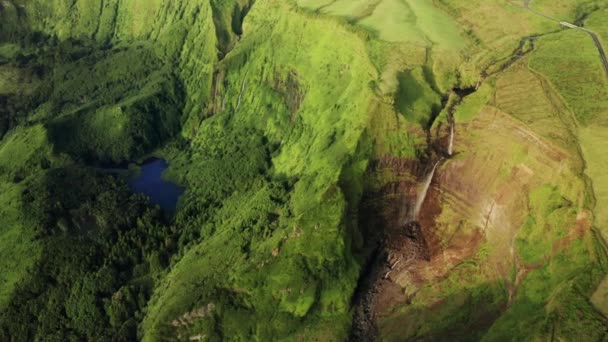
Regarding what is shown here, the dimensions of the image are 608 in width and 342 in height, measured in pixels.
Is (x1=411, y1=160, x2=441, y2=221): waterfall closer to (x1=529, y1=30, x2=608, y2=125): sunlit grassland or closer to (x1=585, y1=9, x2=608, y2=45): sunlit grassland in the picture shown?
(x1=529, y1=30, x2=608, y2=125): sunlit grassland

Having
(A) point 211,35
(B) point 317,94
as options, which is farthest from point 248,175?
(A) point 211,35

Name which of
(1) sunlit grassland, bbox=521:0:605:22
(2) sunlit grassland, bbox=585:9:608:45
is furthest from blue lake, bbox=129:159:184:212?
(2) sunlit grassland, bbox=585:9:608:45

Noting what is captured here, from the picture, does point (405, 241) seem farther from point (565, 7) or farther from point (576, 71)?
point (565, 7)

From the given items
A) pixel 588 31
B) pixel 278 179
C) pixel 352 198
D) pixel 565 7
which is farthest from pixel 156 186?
pixel 565 7

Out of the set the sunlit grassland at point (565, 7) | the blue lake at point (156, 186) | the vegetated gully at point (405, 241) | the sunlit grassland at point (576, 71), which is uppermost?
the sunlit grassland at point (576, 71)

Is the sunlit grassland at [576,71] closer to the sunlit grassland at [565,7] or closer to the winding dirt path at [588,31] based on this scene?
the winding dirt path at [588,31]

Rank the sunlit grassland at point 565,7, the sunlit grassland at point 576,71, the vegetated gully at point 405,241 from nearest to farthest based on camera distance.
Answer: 1. the sunlit grassland at point 576,71
2. the vegetated gully at point 405,241
3. the sunlit grassland at point 565,7

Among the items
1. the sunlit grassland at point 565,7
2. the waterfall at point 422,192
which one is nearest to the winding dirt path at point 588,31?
the sunlit grassland at point 565,7

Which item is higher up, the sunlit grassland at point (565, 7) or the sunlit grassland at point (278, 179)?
the sunlit grassland at point (565, 7)
